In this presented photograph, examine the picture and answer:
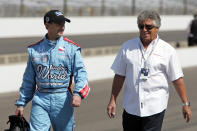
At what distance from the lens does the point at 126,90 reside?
16.3ft

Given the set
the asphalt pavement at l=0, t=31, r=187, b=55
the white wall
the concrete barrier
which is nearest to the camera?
the concrete barrier

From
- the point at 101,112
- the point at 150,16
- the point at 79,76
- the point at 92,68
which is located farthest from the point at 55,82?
the point at 92,68

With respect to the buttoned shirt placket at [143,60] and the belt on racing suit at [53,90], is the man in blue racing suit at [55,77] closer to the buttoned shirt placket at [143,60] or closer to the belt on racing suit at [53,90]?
the belt on racing suit at [53,90]

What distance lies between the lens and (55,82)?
4945 mm

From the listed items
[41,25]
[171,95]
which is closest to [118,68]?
[171,95]

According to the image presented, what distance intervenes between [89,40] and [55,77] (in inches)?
862

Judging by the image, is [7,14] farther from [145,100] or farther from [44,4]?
[145,100]

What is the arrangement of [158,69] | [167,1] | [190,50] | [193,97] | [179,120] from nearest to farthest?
[158,69], [179,120], [193,97], [190,50], [167,1]

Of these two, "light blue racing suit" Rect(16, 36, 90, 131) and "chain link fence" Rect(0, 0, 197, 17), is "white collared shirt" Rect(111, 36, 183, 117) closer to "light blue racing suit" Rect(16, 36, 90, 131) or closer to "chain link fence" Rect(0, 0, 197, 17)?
"light blue racing suit" Rect(16, 36, 90, 131)

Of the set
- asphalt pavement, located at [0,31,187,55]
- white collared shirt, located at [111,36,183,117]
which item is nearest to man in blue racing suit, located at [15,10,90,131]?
white collared shirt, located at [111,36,183,117]

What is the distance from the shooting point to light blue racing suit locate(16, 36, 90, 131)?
4934 millimetres

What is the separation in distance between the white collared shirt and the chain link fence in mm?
22711

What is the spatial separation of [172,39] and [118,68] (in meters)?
25.8

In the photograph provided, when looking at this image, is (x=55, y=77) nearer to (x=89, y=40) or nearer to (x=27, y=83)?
(x=27, y=83)
